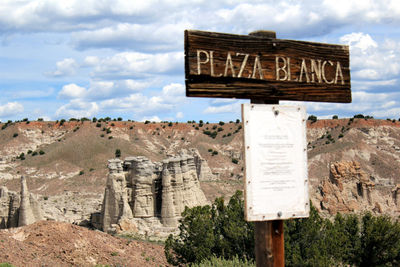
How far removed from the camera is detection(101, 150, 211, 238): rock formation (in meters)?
32.8

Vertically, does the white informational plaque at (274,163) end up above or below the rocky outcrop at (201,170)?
below

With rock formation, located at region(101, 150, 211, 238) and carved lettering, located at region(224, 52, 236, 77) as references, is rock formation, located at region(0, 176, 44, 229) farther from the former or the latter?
carved lettering, located at region(224, 52, 236, 77)

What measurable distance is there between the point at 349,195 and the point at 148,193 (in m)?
17.6

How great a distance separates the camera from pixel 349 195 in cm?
3988

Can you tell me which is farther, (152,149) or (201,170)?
(152,149)

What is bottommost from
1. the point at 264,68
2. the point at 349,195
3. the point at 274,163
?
the point at 349,195

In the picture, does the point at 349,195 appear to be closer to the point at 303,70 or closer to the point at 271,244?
the point at 303,70

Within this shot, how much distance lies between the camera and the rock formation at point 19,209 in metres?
29.3

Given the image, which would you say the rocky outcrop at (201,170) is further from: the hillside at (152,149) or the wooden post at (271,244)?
the wooden post at (271,244)

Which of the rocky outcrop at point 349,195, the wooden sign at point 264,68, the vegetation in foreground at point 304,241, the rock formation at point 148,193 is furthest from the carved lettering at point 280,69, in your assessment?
the rocky outcrop at point 349,195

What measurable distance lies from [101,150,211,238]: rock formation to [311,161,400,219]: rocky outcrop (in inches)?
432

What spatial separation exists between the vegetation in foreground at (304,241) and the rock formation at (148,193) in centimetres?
1353

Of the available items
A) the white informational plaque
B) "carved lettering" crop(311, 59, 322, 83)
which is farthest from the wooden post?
"carved lettering" crop(311, 59, 322, 83)

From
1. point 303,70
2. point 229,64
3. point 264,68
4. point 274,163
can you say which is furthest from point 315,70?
point 274,163
